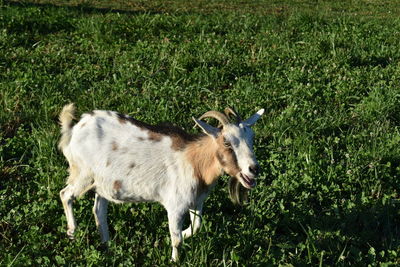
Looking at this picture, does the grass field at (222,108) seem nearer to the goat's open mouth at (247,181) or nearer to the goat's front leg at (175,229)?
the goat's front leg at (175,229)

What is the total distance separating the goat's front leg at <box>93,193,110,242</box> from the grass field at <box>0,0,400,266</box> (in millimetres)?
116

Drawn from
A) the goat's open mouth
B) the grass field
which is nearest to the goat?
the goat's open mouth

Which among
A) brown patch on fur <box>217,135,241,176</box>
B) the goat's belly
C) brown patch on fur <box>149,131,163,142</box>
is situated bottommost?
the goat's belly

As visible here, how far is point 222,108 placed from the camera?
22.5 feet

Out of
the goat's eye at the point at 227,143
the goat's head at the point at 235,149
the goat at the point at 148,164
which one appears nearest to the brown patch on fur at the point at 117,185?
the goat at the point at 148,164

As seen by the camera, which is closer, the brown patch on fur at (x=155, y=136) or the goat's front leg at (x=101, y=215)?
the brown patch on fur at (x=155, y=136)

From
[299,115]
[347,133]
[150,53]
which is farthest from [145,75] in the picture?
[347,133]

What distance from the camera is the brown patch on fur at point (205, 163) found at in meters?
4.19

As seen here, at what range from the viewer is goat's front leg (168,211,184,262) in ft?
13.7

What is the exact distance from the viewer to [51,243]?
439cm

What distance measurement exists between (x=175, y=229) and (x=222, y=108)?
295 cm

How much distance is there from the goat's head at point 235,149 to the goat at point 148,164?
11 millimetres

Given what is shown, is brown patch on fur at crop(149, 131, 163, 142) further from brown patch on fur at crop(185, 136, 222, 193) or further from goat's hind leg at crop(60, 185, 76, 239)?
goat's hind leg at crop(60, 185, 76, 239)

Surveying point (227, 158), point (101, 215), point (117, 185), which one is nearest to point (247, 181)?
point (227, 158)
